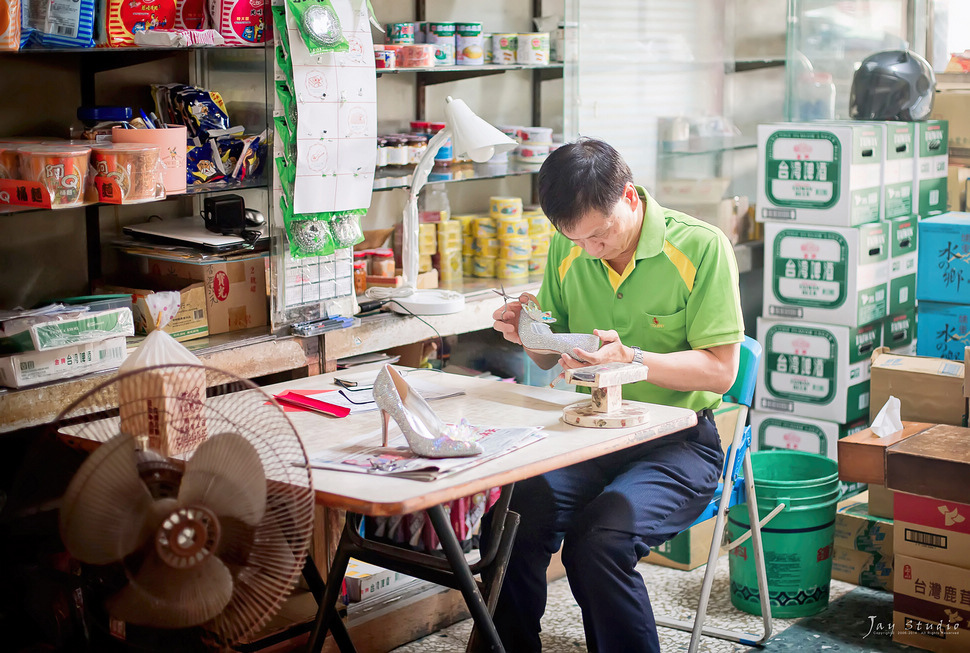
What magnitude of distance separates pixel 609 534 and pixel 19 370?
1.41 metres

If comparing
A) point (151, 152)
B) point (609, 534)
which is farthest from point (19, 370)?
point (609, 534)

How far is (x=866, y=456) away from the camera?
3.23 m

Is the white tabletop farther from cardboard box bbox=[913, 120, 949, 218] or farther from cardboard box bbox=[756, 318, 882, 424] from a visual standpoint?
cardboard box bbox=[913, 120, 949, 218]

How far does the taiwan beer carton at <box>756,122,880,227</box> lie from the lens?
409 cm

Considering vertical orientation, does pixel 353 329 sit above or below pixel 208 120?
below

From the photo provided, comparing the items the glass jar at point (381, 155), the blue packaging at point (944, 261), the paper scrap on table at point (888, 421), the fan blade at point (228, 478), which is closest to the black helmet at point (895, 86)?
the blue packaging at point (944, 261)

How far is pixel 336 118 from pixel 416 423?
1196 mm

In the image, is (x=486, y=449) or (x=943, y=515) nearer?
(x=486, y=449)

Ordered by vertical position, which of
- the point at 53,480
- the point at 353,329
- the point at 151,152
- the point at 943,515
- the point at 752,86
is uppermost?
the point at 752,86

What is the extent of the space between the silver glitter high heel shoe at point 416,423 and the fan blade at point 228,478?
35 cm

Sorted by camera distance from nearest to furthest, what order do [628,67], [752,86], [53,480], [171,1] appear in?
[53,480] → [171,1] → [628,67] → [752,86]

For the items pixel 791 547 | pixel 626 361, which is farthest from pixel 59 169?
pixel 791 547

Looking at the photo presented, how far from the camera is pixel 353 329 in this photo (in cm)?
329

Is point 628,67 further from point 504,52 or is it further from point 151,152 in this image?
point 151,152
